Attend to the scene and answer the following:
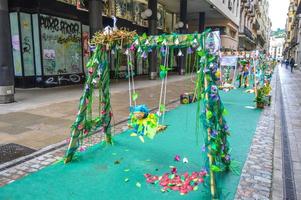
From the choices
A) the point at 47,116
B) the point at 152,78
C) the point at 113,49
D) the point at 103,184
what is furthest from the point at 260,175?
the point at 152,78

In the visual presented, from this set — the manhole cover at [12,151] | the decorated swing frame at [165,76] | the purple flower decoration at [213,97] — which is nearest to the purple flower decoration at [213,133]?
the decorated swing frame at [165,76]

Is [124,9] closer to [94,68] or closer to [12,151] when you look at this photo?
[94,68]

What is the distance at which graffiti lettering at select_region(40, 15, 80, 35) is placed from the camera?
43.7 ft

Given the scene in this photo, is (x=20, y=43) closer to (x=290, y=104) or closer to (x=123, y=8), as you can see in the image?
(x=123, y=8)

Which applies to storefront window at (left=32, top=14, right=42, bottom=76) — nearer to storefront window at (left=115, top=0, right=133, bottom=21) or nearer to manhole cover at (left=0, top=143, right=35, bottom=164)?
storefront window at (left=115, top=0, right=133, bottom=21)

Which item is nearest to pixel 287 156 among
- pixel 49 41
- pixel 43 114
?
pixel 43 114

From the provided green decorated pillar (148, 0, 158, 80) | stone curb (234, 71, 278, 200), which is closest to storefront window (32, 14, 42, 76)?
green decorated pillar (148, 0, 158, 80)

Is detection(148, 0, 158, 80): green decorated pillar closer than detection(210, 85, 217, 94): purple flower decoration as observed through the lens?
No

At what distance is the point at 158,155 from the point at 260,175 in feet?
6.15

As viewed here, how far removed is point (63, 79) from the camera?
14.7 m

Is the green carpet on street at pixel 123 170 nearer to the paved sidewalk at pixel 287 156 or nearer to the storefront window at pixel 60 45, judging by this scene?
the paved sidewalk at pixel 287 156

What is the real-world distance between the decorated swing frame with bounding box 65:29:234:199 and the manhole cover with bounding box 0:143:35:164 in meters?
1.00

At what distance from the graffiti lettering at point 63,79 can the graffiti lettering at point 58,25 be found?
240 centimetres

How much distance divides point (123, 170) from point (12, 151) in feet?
7.71
